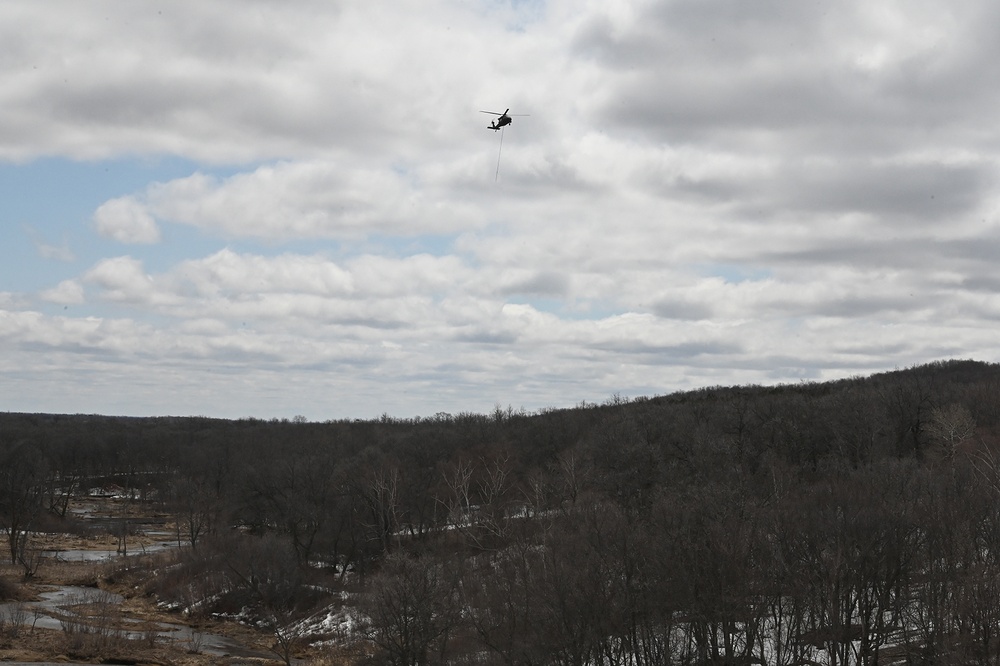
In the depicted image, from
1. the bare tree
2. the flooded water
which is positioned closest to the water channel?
the flooded water

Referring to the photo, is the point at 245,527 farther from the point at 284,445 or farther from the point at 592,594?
the point at 592,594

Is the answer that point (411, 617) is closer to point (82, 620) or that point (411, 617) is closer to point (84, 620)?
point (84, 620)

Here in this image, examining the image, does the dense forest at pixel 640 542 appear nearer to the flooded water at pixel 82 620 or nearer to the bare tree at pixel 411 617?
the bare tree at pixel 411 617

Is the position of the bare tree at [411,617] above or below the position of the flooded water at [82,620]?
above

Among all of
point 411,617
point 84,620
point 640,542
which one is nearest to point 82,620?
point 84,620

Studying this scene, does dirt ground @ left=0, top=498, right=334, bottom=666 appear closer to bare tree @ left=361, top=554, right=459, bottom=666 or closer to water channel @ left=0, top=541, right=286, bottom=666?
water channel @ left=0, top=541, right=286, bottom=666

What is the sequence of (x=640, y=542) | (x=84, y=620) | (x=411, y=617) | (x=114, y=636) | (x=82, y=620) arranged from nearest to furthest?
(x=411, y=617), (x=640, y=542), (x=114, y=636), (x=84, y=620), (x=82, y=620)

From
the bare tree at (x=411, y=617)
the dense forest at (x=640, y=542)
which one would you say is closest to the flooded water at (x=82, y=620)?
the dense forest at (x=640, y=542)

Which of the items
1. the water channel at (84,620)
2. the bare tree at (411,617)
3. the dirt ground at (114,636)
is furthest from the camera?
the water channel at (84,620)
